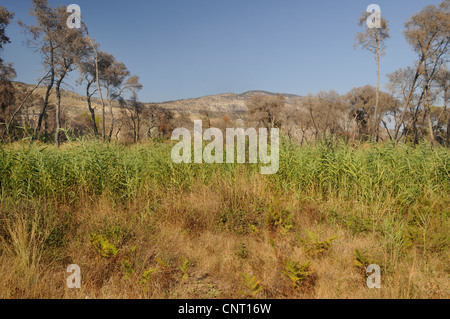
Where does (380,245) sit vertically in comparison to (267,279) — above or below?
above

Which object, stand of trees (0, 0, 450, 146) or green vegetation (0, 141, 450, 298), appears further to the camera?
stand of trees (0, 0, 450, 146)

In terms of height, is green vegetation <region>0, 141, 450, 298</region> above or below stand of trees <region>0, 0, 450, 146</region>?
below

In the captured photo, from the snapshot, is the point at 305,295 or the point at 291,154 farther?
the point at 291,154

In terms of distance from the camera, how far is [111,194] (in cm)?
437

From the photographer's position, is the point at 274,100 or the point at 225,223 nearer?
the point at 225,223

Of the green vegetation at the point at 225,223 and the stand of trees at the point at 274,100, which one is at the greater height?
the stand of trees at the point at 274,100

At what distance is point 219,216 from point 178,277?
135 cm

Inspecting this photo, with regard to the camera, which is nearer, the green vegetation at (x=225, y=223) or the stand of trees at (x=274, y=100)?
the green vegetation at (x=225, y=223)
